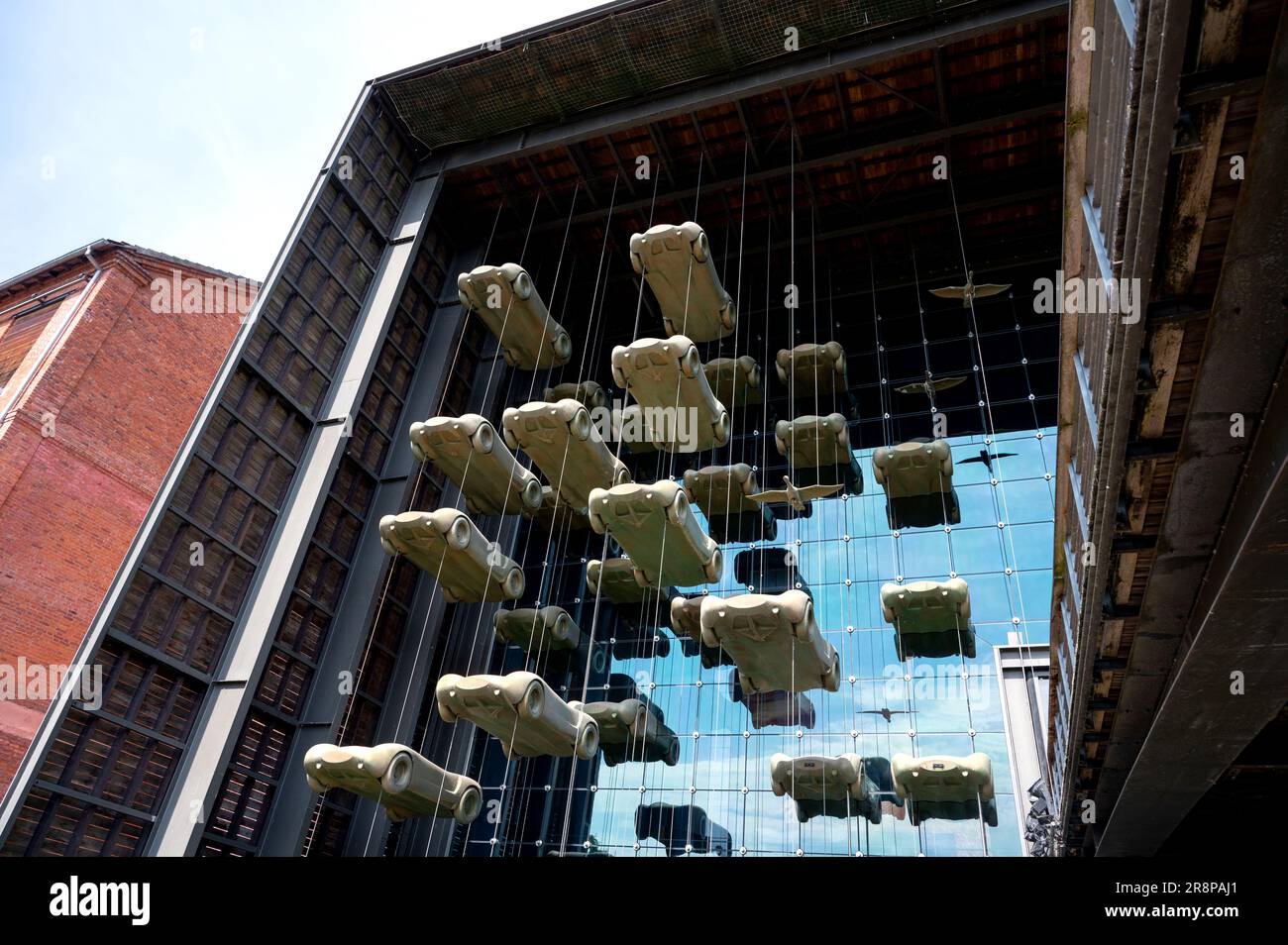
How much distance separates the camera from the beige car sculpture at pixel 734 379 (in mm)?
Result: 19734

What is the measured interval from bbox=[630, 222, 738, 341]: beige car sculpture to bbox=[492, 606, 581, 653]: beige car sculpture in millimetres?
6630

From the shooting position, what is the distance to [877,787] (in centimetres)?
1514

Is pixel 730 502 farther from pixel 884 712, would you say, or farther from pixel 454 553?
pixel 454 553

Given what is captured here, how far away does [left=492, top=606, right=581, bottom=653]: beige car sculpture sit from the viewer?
18.2m

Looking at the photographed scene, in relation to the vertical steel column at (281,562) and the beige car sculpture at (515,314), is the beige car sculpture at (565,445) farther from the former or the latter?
the vertical steel column at (281,562)

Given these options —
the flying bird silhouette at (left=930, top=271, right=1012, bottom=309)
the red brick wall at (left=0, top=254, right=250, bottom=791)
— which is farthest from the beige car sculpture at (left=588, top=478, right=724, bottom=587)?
the red brick wall at (left=0, top=254, right=250, bottom=791)

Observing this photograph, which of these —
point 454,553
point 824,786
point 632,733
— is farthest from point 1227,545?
point 454,553

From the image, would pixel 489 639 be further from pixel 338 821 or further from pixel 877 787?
pixel 877 787

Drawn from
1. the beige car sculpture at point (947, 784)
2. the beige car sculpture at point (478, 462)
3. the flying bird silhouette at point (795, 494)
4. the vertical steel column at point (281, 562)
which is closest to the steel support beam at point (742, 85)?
the vertical steel column at point (281, 562)

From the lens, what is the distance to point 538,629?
59.8 ft

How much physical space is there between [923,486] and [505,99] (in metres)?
12.9

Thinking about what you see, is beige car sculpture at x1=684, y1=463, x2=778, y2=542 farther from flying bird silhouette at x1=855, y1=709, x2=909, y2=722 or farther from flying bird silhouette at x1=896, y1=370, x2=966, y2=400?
flying bird silhouette at x1=855, y1=709, x2=909, y2=722

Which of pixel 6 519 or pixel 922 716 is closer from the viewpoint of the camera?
pixel 922 716
